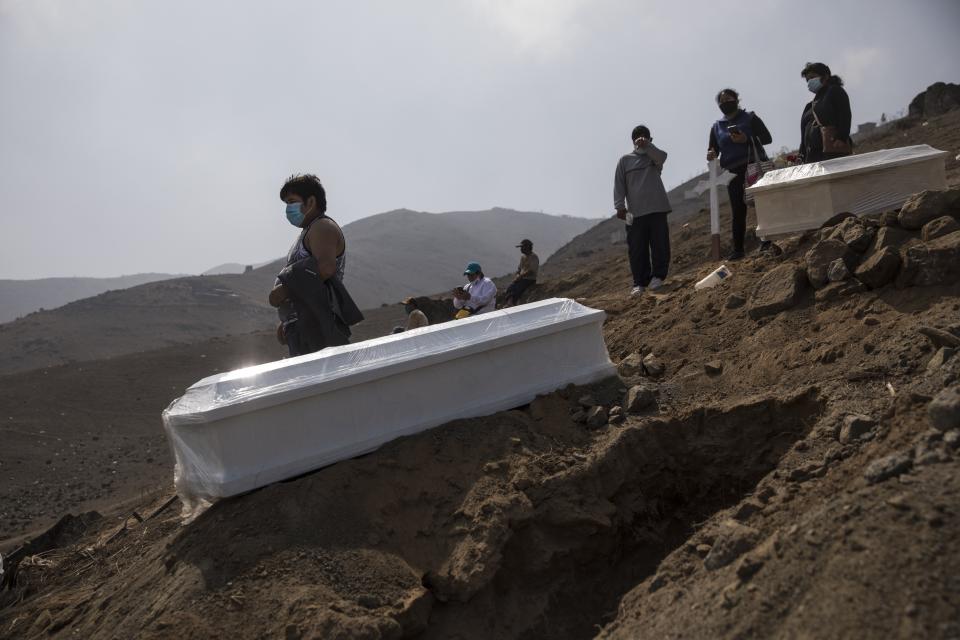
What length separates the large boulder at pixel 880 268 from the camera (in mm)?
3744

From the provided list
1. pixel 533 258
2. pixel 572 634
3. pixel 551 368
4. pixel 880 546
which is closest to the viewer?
pixel 880 546

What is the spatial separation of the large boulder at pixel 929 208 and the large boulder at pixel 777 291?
62 centimetres

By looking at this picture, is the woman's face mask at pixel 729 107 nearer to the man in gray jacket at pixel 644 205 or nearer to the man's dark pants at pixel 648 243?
the man in gray jacket at pixel 644 205

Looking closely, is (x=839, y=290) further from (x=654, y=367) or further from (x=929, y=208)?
(x=654, y=367)

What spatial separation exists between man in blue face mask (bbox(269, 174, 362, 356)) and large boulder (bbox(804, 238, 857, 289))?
2.64 meters

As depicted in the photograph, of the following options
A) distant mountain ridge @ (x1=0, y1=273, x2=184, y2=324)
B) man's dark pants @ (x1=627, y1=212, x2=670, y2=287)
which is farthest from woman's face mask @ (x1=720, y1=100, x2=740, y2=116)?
distant mountain ridge @ (x1=0, y1=273, x2=184, y2=324)

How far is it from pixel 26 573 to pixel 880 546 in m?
4.41

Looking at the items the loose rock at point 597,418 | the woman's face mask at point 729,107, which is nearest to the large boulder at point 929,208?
the loose rock at point 597,418

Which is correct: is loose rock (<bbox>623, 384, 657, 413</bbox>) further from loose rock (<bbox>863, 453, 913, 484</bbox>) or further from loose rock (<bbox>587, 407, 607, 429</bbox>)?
→ loose rock (<bbox>863, 453, 913, 484</bbox>)

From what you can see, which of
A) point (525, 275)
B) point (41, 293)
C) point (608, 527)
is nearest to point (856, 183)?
point (608, 527)

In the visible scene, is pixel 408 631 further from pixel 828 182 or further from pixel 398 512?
pixel 828 182

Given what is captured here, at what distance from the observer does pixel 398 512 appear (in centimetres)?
314

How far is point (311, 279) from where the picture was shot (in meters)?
4.01

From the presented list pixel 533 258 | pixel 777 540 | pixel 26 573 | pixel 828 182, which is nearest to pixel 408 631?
pixel 777 540
